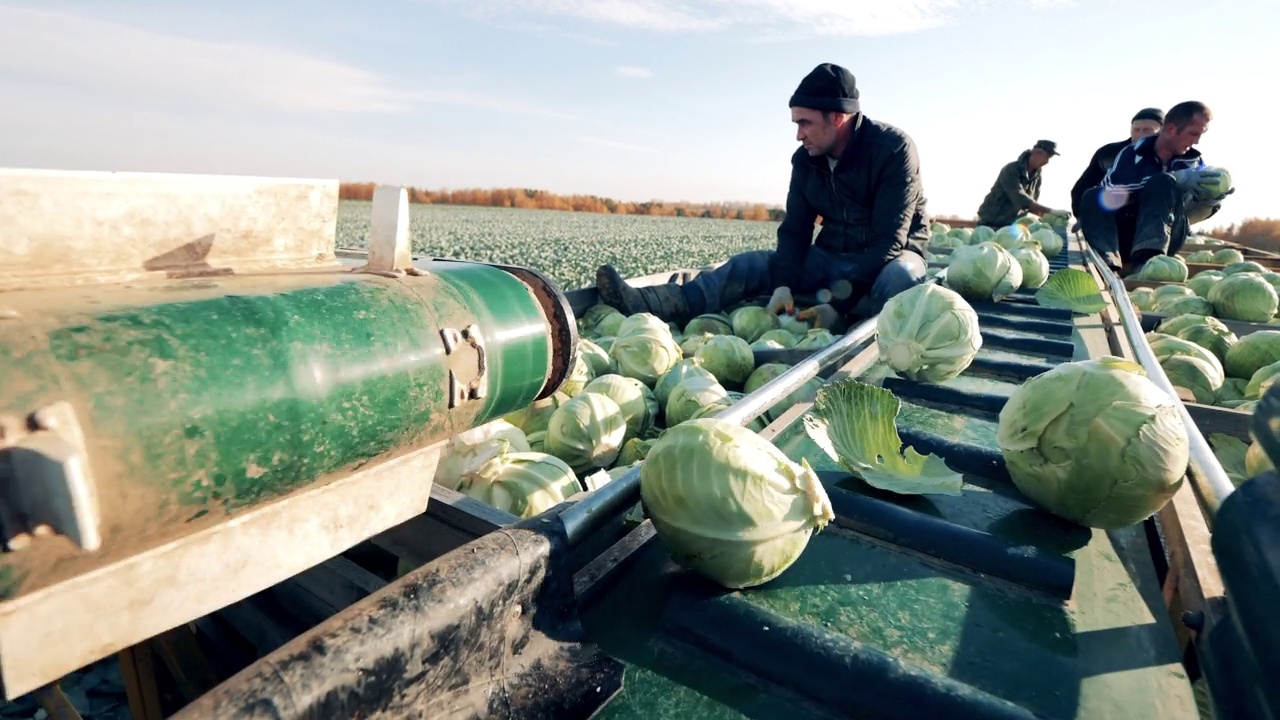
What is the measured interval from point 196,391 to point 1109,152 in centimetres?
1307

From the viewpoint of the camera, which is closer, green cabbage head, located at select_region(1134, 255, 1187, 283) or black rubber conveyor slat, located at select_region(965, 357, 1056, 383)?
black rubber conveyor slat, located at select_region(965, 357, 1056, 383)

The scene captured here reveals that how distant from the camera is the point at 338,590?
2049 millimetres

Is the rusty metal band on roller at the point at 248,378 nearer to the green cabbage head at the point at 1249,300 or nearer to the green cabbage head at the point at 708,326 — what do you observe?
the green cabbage head at the point at 708,326

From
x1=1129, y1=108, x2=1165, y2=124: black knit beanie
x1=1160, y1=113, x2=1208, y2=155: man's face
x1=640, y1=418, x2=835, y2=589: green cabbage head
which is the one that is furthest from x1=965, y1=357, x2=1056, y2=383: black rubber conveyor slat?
x1=1129, y1=108, x2=1165, y2=124: black knit beanie

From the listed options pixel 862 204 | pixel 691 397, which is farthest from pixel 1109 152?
pixel 691 397

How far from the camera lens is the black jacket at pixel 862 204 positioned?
232 inches

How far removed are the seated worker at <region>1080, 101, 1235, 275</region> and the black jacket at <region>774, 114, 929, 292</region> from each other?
3.40 meters

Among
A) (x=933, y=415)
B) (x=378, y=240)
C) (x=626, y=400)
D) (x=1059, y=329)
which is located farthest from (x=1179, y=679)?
(x=1059, y=329)

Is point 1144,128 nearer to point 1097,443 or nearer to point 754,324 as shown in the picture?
point 754,324

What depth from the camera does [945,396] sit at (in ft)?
10.1

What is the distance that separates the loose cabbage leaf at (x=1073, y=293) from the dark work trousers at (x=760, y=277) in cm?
102

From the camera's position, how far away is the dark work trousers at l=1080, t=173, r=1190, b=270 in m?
7.84

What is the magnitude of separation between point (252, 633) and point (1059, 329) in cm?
494

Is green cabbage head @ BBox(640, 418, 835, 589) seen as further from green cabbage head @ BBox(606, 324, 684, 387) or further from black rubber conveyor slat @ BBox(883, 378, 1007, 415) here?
green cabbage head @ BBox(606, 324, 684, 387)
